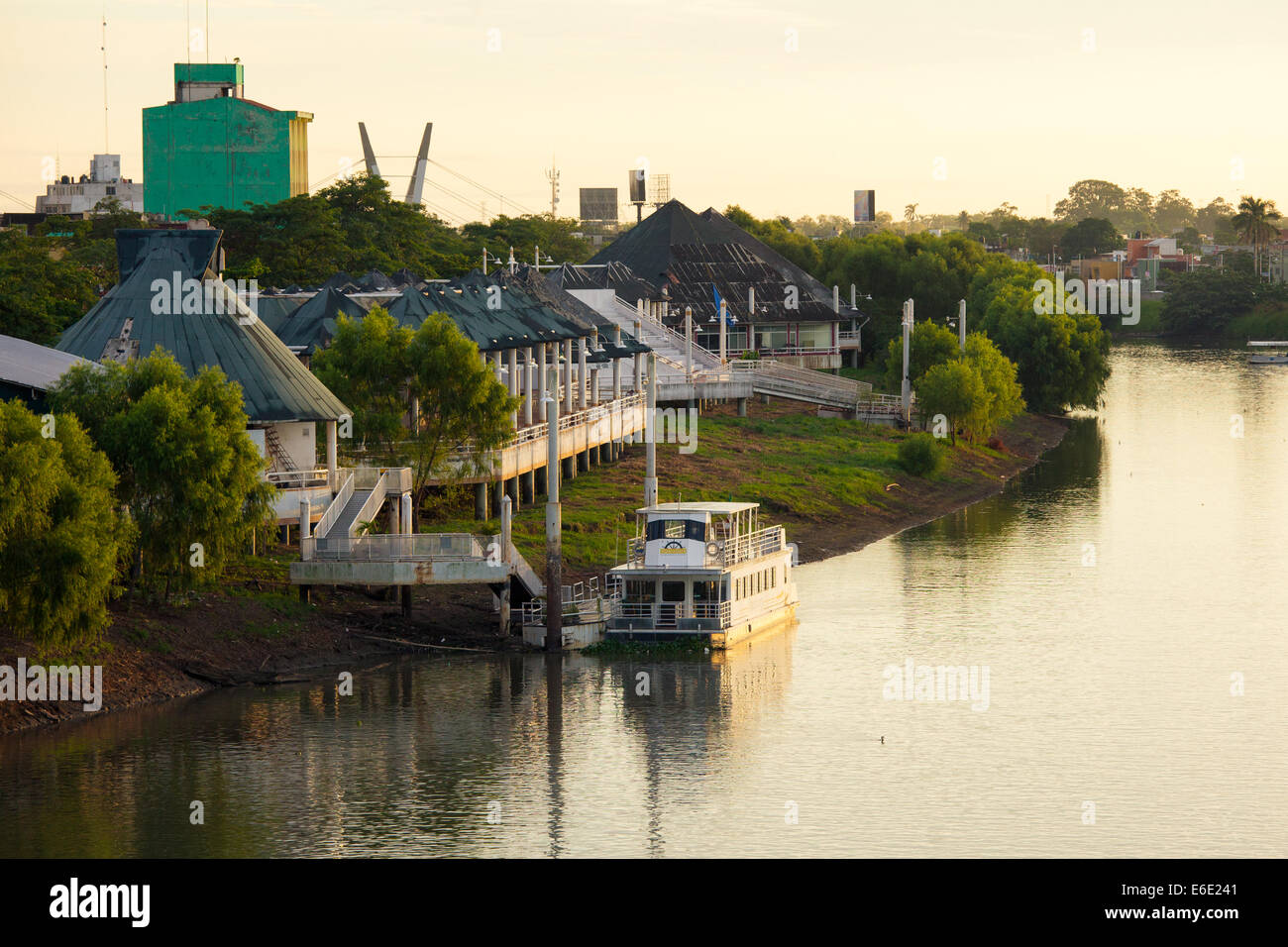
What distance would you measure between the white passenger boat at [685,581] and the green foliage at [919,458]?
40965mm

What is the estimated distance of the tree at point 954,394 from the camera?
115m

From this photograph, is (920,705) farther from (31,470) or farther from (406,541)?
(31,470)

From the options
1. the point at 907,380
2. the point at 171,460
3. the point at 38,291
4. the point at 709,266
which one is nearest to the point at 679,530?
the point at 171,460

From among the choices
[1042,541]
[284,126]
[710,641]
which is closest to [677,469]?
[1042,541]

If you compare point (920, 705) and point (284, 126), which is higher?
point (284, 126)

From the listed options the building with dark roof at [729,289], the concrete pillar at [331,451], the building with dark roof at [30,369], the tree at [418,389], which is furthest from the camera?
the building with dark roof at [729,289]

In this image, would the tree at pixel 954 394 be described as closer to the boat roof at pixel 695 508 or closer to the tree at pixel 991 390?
the tree at pixel 991 390

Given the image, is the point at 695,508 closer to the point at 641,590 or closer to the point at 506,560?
the point at 641,590

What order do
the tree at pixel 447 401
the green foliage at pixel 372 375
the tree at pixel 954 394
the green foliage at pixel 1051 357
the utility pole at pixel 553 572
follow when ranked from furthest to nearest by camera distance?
the green foliage at pixel 1051 357
the tree at pixel 954 394
the tree at pixel 447 401
the green foliage at pixel 372 375
the utility pole at pixel 553 572

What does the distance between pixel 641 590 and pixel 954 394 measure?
2183 inches

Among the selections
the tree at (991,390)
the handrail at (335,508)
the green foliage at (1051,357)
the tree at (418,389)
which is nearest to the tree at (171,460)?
the handrail at (335,508)
